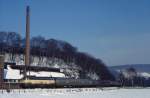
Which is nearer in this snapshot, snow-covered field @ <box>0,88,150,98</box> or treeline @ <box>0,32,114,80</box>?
snow-covered field @ <box>0,88,150,98</box>

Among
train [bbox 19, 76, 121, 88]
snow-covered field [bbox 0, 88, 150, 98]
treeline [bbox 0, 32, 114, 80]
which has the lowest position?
snow-covered field [bbox 0, 88, 150, 98]

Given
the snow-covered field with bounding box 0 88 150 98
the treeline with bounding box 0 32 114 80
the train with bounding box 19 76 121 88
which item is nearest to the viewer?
the snow-covered field with bounding box 0 88 150 98

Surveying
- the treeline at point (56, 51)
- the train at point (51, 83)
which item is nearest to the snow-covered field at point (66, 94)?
the train at point (51, 83)

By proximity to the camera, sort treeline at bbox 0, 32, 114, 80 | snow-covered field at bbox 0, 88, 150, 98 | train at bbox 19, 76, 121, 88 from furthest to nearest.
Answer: treeline at bbox 0, 32, 114, 80 < train at bbox 19, 76, 121, 88 < snow-covered field at bbox 0, 88, 150, 98

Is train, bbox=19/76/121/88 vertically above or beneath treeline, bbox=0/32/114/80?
beneath

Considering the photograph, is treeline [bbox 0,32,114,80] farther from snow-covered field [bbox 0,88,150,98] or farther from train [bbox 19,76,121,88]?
snow-covered field [bbox 0,88,150,98]

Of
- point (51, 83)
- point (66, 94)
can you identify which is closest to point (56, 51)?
point (51, 83)

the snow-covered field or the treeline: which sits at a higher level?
the treeline

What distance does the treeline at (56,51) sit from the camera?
126m

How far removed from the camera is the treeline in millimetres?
126037

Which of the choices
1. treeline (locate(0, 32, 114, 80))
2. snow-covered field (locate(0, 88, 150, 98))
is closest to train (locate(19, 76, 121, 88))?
snow-covered field (locate(0, 88, 150, 98))

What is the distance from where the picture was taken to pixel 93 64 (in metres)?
134

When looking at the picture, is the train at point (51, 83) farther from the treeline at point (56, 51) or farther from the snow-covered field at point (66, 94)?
the treeline at point (56, 51)

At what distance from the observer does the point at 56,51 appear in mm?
135000
